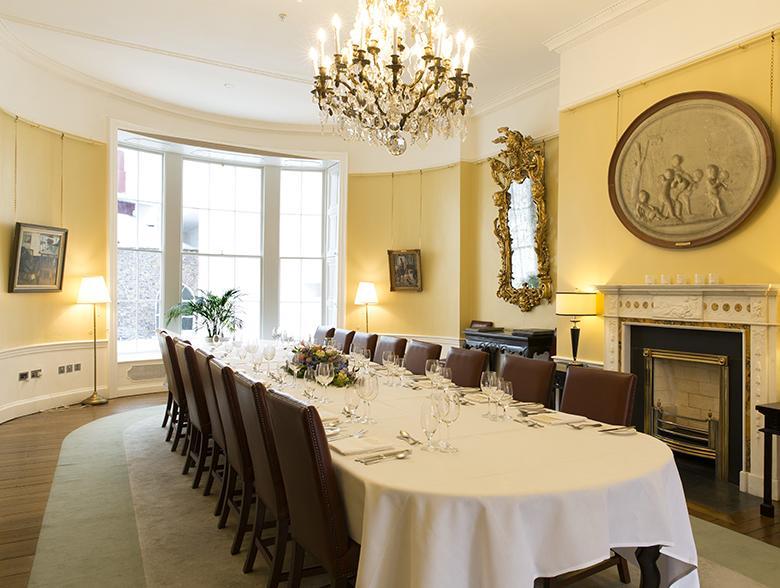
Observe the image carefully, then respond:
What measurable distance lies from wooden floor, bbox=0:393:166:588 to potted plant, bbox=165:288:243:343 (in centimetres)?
124

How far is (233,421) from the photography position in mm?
2789

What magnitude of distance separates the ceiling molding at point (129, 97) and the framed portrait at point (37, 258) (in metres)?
1.44

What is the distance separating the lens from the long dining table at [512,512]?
Result: 1670 millimetres

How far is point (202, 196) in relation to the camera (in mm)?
8422

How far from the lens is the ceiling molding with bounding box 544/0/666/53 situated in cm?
465

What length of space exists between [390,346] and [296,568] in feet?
9.14

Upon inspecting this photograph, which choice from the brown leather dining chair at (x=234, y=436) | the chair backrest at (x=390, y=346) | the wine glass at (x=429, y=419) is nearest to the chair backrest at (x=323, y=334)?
the chair backrest at (x=390, y=346)

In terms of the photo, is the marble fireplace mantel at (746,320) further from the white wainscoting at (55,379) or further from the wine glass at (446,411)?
the white wainscoting at (55,379)

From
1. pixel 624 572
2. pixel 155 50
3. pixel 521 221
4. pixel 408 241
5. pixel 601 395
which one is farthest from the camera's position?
pixel 408 241

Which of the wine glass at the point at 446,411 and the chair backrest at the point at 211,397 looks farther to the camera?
the chair backrest at the point at 211,397

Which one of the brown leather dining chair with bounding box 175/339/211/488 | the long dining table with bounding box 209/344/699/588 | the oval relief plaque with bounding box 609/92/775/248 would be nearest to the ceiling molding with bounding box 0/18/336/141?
the brown leather dining chair with bounding box 175/339/211/488

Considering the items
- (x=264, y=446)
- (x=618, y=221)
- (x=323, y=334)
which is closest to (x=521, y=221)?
(x=618, y=221)

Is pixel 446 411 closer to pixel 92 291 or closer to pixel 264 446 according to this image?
pixel 264 446

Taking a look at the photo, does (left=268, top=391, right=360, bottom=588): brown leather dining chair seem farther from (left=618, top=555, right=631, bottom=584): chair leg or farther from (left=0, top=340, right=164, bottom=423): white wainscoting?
(left=0, top=340, right=164, bottom=423): white wainscoting
